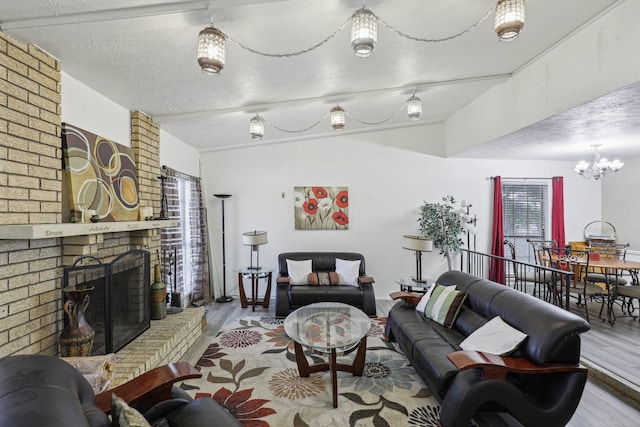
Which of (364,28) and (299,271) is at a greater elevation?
(364,28)

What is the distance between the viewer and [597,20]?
8.02 feet

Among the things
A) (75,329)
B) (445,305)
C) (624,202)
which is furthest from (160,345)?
(624,202)

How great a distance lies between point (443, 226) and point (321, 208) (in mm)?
2024

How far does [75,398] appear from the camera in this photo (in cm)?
116

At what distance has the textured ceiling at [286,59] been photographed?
6.29 ft

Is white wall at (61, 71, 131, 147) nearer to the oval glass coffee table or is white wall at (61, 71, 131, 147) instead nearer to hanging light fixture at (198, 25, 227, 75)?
hanging light fixture at (198, 25, 227, 75)

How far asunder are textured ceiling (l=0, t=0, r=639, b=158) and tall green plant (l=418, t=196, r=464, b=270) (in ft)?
4.12

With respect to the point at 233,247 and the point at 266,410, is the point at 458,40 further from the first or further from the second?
the point at 233,247

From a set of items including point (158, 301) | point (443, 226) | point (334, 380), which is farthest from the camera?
point (443, 226)

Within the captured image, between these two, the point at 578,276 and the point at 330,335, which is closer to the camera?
the point at 330,335

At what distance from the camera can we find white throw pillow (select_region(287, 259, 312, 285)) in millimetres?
4598

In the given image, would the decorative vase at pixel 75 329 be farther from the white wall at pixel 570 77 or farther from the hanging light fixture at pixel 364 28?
the white wall at pixel 570 77

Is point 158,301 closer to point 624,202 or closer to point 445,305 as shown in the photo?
point 445,305

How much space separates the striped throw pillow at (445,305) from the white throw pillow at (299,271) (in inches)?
77.3
